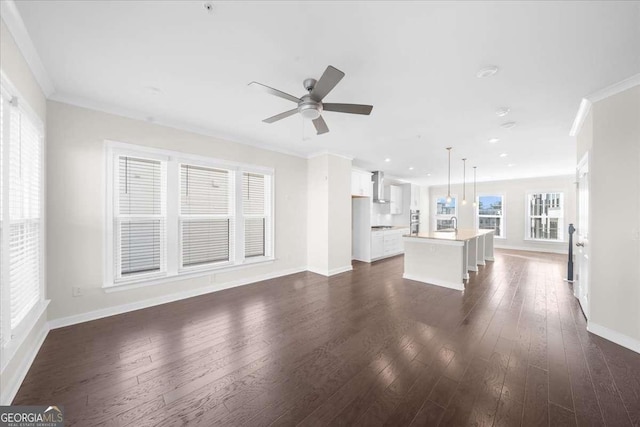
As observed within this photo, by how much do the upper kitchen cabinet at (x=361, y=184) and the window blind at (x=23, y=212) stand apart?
18.6 ft

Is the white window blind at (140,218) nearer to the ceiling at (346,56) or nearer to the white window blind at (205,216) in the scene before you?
the white window blind at (205,216)

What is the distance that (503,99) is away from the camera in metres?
2.83

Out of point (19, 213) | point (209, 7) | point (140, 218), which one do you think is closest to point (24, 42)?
point (19, 213)

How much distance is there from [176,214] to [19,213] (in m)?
1.75

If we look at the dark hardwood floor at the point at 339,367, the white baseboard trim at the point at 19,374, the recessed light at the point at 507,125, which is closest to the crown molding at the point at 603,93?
the recessed light at the point at 507,125

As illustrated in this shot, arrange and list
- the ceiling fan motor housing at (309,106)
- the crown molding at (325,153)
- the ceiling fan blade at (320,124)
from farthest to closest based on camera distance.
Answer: the crown molding at (325,153), the ceiling fan blade at (320,124), the ceiling fan motor housing at (309,106)

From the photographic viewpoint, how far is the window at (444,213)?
10192mm

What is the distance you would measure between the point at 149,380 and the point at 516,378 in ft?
9.97

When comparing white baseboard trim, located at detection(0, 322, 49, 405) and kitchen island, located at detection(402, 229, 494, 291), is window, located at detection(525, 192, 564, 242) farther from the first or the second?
white baseboard trim, located at detection(0, 322, 49, 405)

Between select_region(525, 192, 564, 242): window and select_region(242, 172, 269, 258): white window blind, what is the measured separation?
9389 millimetres

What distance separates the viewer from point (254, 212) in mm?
4809

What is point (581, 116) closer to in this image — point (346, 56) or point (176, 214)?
point (346, 56)

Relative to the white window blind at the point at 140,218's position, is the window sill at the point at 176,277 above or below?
below

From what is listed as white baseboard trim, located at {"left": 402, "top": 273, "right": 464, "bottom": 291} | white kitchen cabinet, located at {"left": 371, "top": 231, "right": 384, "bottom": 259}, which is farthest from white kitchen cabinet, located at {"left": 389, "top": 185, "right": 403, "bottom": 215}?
white baseboard trim, located at {"left": 402, "top": 273, "right": 464, "bottom": 291}
